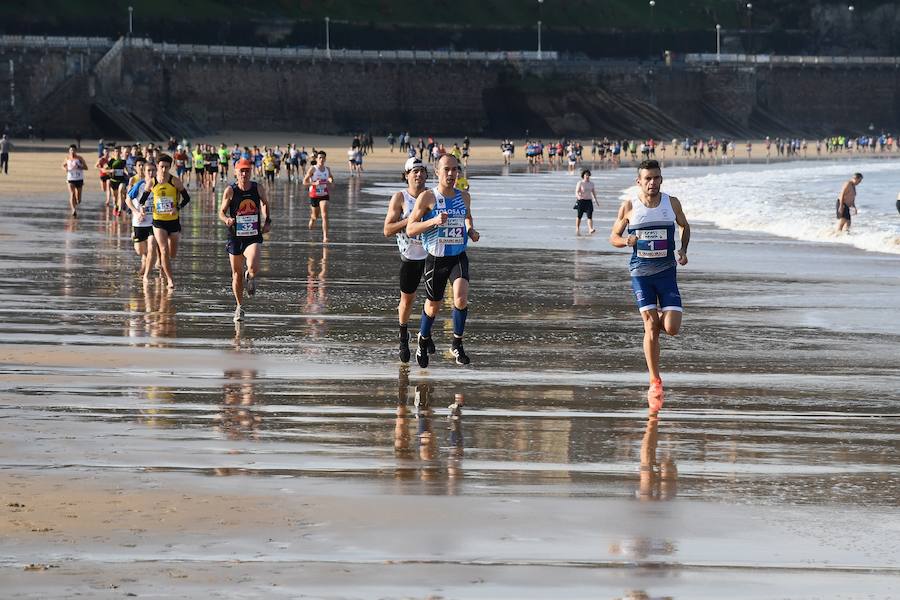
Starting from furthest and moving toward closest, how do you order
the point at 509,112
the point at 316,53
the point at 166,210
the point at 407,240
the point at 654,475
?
the point at 509,112 < the point at 316,53 < the point at 166,210 < the point at 407,240 < the point at 654,475

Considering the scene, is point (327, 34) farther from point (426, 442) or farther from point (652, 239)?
point (426, 442)

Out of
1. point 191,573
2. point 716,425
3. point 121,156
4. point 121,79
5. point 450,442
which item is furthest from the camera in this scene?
point 121,79

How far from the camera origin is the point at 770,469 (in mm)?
8711

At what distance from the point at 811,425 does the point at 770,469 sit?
1469mm

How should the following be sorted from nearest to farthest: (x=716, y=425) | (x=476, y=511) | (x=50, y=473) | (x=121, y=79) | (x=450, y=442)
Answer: (x=476, y=511) < (x=50, y=473) < (x=450, y=442) < (x=716, y=425) < (x=121, y=79)

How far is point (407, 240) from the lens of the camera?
13086 mm

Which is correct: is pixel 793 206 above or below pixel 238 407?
above

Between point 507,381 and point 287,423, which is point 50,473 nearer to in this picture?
point 287,423

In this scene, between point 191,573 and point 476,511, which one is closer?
point 191,573

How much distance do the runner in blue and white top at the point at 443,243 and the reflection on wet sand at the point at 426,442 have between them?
1257mm

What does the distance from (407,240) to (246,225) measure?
3376 mm

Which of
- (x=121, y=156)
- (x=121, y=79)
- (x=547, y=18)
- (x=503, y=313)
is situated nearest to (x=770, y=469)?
(x=503, y=313)

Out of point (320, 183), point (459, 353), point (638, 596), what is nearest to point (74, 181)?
point (320, 183)

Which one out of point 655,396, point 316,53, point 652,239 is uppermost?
point 316,53
